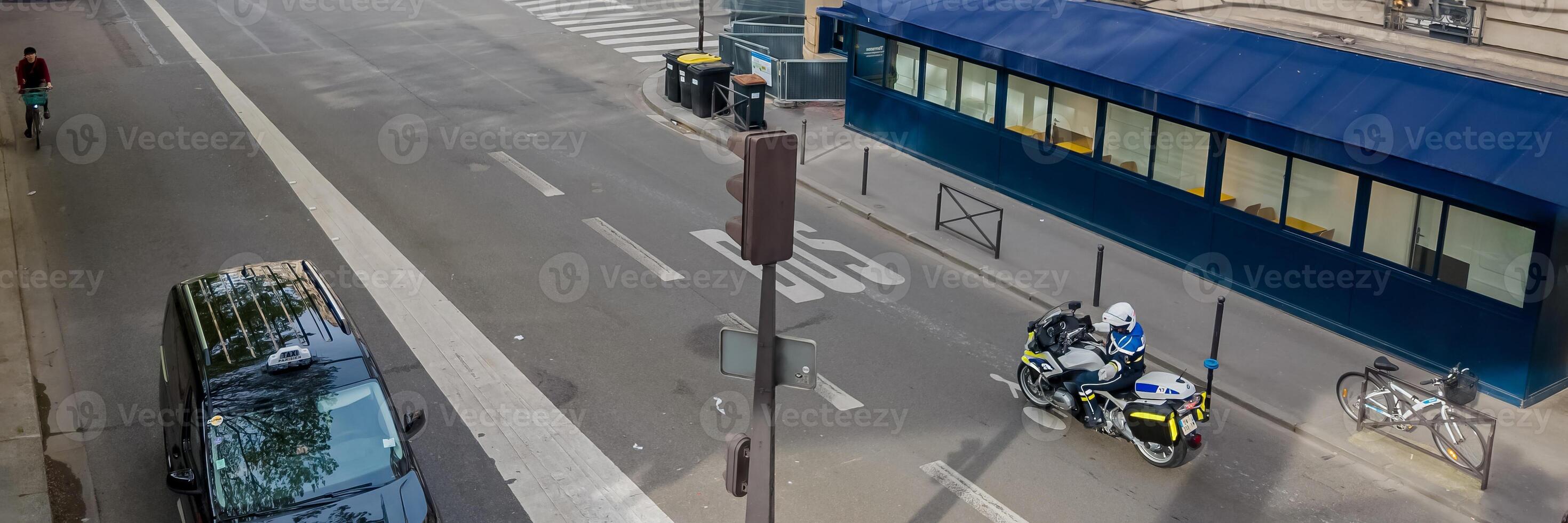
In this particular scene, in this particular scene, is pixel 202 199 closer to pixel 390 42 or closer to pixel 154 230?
pixel 154 230

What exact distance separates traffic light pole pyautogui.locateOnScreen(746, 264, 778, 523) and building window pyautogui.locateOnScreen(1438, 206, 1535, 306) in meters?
8.68

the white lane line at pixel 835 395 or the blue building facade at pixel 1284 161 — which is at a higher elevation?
the blue building facade at pixel 1284 161

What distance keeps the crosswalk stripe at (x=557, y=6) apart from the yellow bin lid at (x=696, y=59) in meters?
12.1

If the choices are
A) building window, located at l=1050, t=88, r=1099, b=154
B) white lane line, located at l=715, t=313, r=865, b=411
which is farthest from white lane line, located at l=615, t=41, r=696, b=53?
white lane line, located at l=715, t=313, r=865, b=411

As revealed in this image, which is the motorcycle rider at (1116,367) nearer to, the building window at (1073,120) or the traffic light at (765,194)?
the traffic light at (765,194)

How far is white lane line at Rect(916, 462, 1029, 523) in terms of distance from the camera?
10219mm

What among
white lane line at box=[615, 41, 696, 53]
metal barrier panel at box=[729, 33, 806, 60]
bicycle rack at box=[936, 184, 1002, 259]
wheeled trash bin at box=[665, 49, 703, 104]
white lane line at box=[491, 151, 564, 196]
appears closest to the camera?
bicycle rack at box=[936, 184, 1002, 259]

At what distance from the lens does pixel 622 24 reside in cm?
3312

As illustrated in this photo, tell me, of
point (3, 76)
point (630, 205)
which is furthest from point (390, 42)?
point (630, 205)

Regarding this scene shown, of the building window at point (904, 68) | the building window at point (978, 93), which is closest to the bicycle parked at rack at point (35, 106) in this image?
the building window at point (904, 68)

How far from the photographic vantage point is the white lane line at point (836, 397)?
39.4ft

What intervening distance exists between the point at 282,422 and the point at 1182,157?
1194 cm

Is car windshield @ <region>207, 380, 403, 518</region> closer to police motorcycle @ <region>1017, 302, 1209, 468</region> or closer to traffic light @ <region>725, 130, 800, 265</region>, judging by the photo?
traffic light @ <region>725, 130, 800, 265</region>

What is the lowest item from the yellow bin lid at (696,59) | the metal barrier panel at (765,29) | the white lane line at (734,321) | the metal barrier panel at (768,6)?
the white lane line at (734,321)
